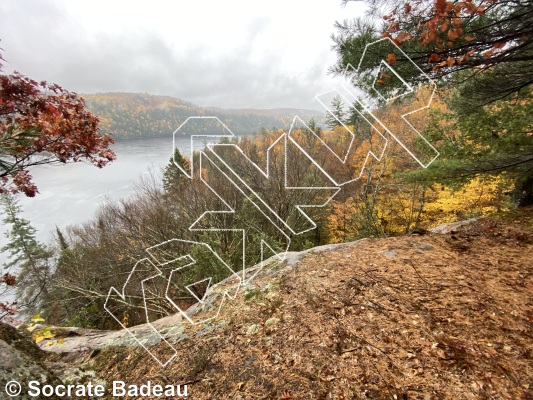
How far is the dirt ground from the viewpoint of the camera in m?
1.85

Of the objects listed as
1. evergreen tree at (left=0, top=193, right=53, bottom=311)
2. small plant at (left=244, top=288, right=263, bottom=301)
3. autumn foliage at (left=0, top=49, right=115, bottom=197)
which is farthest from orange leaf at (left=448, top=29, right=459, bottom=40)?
evergreen tree at (left=0, top=193, right=53, bottom=311)

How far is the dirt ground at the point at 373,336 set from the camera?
1.85 m

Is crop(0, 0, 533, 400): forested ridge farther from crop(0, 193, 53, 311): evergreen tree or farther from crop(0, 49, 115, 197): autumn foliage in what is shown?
crop(0, 193, 53, 311): evergreen tree

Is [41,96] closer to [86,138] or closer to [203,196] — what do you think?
[86,138]

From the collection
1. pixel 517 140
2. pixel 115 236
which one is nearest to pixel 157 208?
pixel 115 236

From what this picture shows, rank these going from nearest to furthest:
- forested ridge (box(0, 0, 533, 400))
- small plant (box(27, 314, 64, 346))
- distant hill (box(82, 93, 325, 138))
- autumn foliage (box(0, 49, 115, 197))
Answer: forested ridge (box(0, 0, 533, 400)) < autumn foliage (box(0, 49, 115, 197)) < small plant (box(27, 314, 64, 346)) < distant hill (box(82, 93, 325, 138))

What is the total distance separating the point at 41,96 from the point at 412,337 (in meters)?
4.81

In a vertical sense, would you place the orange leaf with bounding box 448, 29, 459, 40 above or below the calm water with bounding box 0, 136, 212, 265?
above

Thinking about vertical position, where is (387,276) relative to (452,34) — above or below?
below

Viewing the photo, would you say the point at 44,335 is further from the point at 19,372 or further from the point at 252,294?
the point at 252,294

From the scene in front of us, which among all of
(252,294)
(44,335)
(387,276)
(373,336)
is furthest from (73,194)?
(373,336)

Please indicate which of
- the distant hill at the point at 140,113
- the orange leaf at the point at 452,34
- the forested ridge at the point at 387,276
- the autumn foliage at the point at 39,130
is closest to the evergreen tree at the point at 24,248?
the forested ridge at the point at 387,276

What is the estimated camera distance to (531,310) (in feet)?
7.61

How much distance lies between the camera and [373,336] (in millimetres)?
2303
